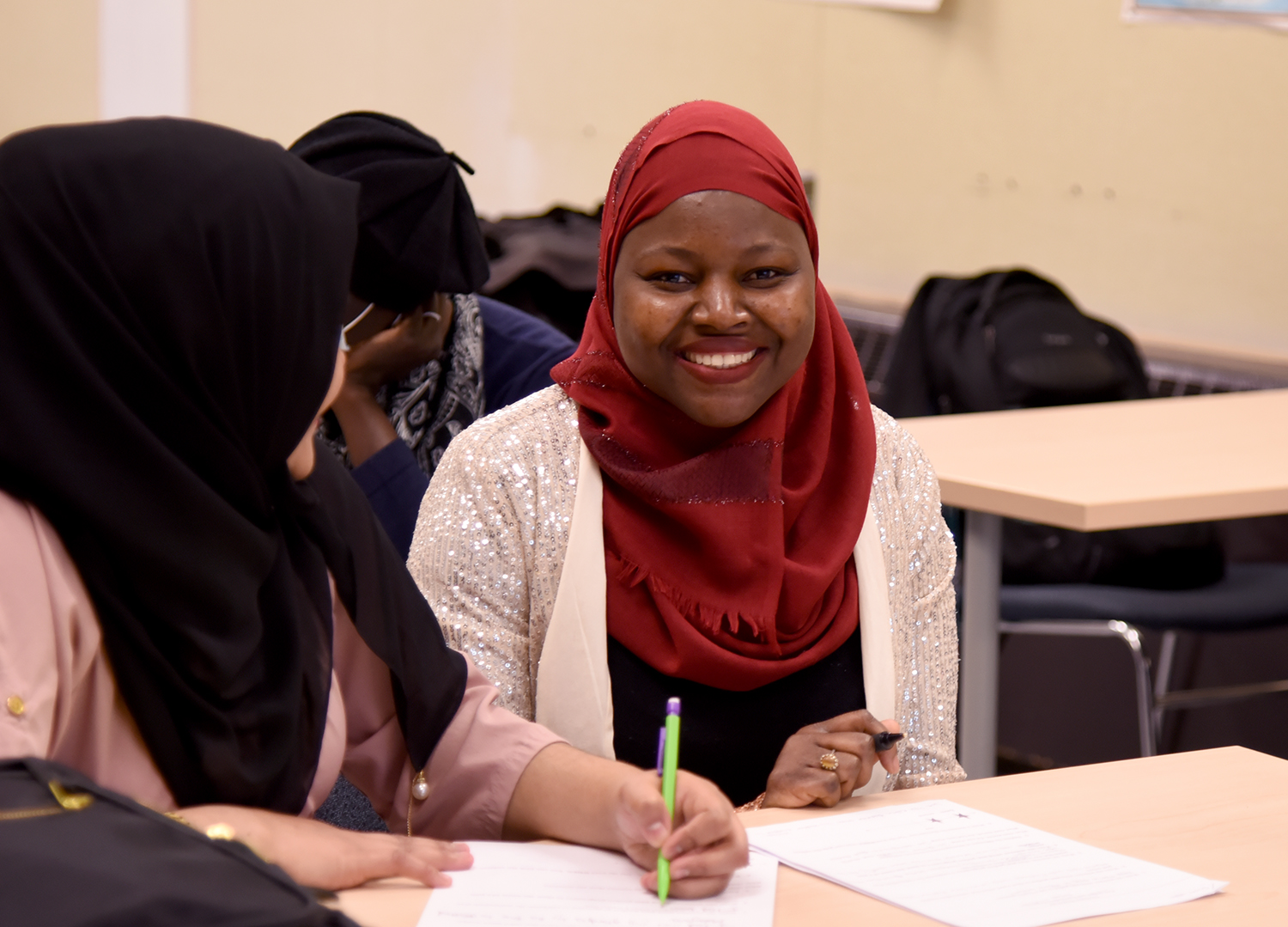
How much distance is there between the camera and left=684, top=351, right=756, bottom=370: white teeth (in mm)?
1686

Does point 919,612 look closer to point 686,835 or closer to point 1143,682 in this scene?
point 686,835

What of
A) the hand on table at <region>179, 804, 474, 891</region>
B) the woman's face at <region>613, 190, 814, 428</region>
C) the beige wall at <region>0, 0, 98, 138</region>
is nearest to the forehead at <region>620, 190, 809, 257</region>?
the woman's face at <region>613, 190, 814, 428</region>

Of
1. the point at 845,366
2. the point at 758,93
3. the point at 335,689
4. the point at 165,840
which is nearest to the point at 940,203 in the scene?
the point at 758,93

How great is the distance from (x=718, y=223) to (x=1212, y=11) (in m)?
2.34

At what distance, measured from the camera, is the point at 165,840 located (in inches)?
36.3

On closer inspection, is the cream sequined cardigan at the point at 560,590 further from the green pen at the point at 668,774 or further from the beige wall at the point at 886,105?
the beige wall at the point at 886,105

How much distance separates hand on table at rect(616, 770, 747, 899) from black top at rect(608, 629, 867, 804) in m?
0.45

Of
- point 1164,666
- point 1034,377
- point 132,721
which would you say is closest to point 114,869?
point 132,721

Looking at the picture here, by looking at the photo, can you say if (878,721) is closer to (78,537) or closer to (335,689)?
(335,689)

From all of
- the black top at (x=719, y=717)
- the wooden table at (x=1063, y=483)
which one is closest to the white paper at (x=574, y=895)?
the black top at (x=719, y=717)

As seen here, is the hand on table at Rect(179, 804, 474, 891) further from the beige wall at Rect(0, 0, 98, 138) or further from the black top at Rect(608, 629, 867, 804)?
the beige wall at Rect(0, 0, 98, 138)

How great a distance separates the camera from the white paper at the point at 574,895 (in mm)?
1086

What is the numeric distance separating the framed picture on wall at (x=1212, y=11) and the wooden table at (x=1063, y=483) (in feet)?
3.46

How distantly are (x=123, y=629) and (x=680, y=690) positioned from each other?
73 centimetres
